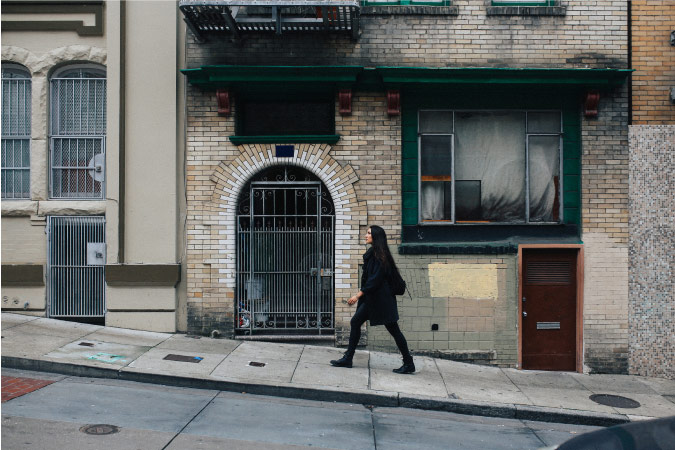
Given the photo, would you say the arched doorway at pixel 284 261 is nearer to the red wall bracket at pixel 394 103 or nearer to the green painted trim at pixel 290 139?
the green painted trim at pixel 290 139

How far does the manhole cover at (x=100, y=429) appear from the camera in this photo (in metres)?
5.40

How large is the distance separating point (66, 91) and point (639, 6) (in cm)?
910

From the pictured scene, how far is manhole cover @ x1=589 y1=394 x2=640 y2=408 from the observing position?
7441 mm

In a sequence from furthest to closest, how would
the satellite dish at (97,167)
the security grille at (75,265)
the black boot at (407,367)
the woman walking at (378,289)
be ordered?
the satellite dish at (97,167)
the security grille at (75,265)
the black boot at (407,367)
the woman walking at (378,289)

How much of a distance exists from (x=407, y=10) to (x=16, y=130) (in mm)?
6527

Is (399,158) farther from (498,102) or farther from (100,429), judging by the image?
(100,429)

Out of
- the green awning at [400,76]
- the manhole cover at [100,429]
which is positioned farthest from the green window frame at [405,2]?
the manhole cover at [100,429]

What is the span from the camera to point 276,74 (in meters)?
8.88

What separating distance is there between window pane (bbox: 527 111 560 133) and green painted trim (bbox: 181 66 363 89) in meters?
2.83

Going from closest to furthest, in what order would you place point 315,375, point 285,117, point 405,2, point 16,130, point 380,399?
1. point 380,399
2. point 315,375
3. point 405,2
4. point 285,117
5. point 16,130

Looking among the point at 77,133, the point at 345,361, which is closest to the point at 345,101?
the point at 345,361

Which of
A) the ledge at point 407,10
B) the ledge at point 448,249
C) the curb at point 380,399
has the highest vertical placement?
the ledge at point 407,10

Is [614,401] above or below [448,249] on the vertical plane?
below

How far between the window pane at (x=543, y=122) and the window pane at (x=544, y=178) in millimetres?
116
